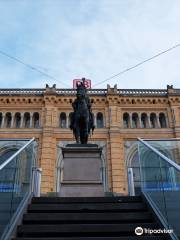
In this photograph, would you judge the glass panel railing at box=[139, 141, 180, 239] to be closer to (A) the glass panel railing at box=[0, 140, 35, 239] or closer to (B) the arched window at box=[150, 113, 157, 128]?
(A) the glass panel railing at box=[0, 140, 35, 239]

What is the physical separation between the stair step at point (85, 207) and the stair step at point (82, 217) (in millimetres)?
371

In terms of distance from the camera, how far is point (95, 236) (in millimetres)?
5348

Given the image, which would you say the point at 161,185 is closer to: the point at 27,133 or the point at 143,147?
the point at 143,147

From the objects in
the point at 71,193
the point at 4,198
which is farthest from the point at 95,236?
the point at 71,193

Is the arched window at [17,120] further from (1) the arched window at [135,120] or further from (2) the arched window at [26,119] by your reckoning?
(1) the arched window at [135,120]

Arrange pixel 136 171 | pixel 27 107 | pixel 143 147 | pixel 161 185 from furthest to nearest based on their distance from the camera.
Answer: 1. pixel 27 107
2. pixel 136 171
3. pixel 143 147
4. pixel 161 185

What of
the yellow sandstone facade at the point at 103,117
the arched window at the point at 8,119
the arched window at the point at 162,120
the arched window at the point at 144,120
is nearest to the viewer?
the yellow sandstone facade at the point at 103,117

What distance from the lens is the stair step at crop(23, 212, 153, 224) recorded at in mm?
5836

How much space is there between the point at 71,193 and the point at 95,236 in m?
3.68

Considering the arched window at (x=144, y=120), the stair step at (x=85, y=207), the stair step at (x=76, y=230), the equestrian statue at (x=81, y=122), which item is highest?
the arched window at (x=144, y=120)

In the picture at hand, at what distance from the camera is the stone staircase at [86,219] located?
5.32 metres

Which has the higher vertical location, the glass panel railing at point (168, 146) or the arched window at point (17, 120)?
the arched window at point (17, 120)

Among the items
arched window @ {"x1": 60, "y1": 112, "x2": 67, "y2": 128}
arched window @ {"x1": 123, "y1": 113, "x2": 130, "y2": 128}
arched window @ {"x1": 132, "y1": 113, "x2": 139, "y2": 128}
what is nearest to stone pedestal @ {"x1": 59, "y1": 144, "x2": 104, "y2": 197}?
arched window @ {"x1": 60, "y1": 112, "x2": 67, "y2": 128}

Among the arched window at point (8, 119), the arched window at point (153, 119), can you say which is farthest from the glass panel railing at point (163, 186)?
the arched window at point (8, 119)
